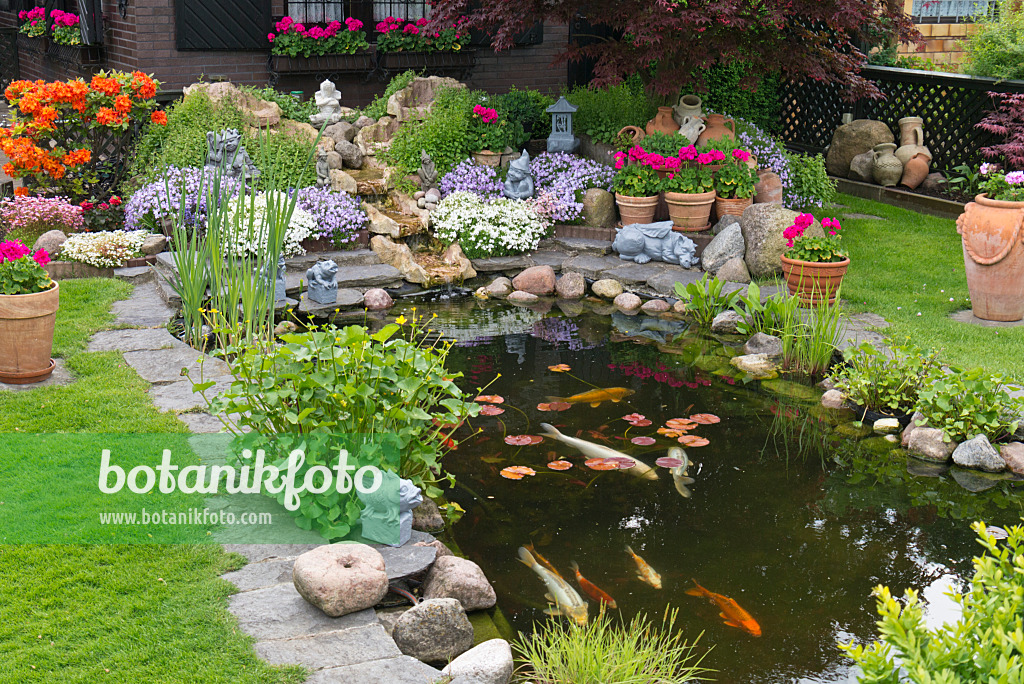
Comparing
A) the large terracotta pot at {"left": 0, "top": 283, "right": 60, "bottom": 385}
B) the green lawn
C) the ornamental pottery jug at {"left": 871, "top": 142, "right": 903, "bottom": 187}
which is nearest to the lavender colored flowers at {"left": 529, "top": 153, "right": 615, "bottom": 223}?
the ornamental pottery jug at {"left": 871, "top": 142, "right": 903, "bottom": 187}

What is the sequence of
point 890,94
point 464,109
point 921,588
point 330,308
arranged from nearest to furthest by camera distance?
point 921,588
point 330,308
point 464,109
point 890,94

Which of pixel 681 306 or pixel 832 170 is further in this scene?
pixel 832 170

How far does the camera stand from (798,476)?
15.1ft

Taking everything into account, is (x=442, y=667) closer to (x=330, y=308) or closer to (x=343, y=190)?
(x=330, y=308)

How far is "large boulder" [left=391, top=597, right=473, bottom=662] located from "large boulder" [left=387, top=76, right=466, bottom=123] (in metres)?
6.80

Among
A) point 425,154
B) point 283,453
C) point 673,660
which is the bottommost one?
point 673,660

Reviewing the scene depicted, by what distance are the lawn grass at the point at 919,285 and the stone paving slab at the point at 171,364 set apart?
13.7 feet

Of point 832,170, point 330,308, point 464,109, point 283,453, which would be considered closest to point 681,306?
point 330,308

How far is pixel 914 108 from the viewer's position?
1073 centimetres

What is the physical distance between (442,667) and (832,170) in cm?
974

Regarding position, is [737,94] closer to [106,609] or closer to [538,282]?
[538,282]

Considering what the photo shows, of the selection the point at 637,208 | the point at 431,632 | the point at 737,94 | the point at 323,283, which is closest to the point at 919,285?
the point at 637,208

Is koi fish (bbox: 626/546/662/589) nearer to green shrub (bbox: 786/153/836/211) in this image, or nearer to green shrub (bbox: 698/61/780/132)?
green shrub (bbox: 786/153/836/211)

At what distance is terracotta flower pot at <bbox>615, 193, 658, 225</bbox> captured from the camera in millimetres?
8148
